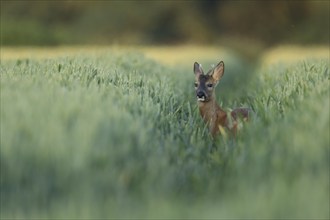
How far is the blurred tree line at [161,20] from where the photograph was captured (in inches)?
1569

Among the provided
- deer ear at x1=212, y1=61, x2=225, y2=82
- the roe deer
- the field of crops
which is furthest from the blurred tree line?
the field of crops

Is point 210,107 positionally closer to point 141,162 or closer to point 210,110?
point 210,110

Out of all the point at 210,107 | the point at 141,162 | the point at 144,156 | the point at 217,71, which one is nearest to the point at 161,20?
the point at 217,71

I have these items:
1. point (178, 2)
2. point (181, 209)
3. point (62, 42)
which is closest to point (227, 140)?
point (181, 209)

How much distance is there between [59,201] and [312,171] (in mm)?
1745

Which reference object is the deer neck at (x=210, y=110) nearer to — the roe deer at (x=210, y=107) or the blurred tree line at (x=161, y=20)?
the roe deer at (x=210, y=107)

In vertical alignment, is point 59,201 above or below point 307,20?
below

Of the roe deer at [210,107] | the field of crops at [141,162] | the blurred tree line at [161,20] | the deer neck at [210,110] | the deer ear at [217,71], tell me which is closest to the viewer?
the field of crops at [141,162]

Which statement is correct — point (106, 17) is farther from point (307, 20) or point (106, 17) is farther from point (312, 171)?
point (312, 171)

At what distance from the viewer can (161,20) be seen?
4131 centimetres

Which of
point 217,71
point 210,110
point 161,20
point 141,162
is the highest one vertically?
point 161,20

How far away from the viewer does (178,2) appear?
4209 cm

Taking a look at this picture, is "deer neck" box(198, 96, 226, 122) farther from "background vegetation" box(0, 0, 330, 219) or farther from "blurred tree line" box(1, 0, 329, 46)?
"blurred tree line" box(1, 0, 329, 46)

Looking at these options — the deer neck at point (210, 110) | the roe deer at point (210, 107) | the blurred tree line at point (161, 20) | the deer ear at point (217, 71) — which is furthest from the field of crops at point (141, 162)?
the blurred tree line at point (161, 20)
